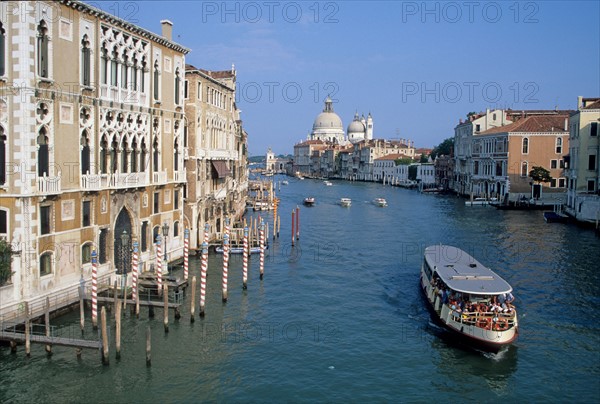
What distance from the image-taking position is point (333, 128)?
155625mm

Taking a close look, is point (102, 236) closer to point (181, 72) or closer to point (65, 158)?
point (65, 158)

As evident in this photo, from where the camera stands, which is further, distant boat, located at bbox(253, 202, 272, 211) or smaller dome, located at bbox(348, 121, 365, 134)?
smaller dome, located at bbox(348, 121, 365, 134)

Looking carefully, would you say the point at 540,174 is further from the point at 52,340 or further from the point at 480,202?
the point at 52,340

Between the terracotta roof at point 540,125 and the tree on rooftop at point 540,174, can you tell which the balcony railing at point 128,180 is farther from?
the terracotta roof at point 540,125

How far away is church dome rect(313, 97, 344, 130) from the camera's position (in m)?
157

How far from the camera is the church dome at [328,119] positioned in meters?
157

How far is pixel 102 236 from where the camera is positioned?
16.6 metres

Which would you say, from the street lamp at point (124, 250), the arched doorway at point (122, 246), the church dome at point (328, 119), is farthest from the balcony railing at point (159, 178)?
the church dome at point (328, 119)

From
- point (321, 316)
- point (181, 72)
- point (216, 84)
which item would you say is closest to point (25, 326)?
point (321, 316)

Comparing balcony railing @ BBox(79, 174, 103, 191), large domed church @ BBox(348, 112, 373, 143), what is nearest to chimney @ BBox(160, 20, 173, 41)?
balcony railing @ BBox(79, 174, 103, 191)

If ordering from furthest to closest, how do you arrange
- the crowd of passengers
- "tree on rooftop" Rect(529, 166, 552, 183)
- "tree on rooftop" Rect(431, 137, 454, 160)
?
"tree on rooftop" Rect(431, 137, 454, 160), "tree on rooftop" Rect(529, 166, 552, 183), the crowd of passengers

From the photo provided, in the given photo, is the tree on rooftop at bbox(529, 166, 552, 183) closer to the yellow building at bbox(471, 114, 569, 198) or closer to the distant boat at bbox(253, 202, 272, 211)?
the yellow building at bbox(471, 114, 569, 198)

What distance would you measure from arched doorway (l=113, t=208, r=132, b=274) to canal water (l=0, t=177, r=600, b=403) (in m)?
2.15

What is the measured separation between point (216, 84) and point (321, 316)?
13.8 meters
